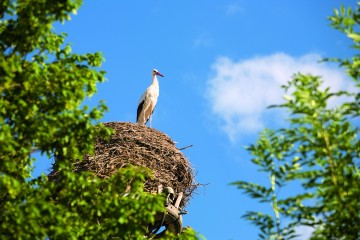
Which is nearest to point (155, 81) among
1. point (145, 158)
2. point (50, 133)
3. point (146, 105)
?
point (146, 105)

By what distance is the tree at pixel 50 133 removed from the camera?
808 cm

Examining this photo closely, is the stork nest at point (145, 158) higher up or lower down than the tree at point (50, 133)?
higher up

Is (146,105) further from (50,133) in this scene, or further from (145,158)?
(50,133)

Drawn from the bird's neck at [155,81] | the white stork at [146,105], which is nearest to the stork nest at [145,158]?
the white stork at [146,105]

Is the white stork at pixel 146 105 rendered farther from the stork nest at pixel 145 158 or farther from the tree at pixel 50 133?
the tree at pixel 50 133

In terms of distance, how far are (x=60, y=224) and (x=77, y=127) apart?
130 cm

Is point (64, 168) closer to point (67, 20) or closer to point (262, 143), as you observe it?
point (67, 20)

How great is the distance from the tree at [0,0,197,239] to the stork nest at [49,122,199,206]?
487 cm

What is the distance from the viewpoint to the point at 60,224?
8008 mm

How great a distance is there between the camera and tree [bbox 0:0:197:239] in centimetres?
808

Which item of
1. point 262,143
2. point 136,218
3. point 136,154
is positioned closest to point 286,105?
point 262,143

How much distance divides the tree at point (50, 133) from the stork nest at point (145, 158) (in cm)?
487

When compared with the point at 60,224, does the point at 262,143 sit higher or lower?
higher

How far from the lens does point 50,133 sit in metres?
8.29
